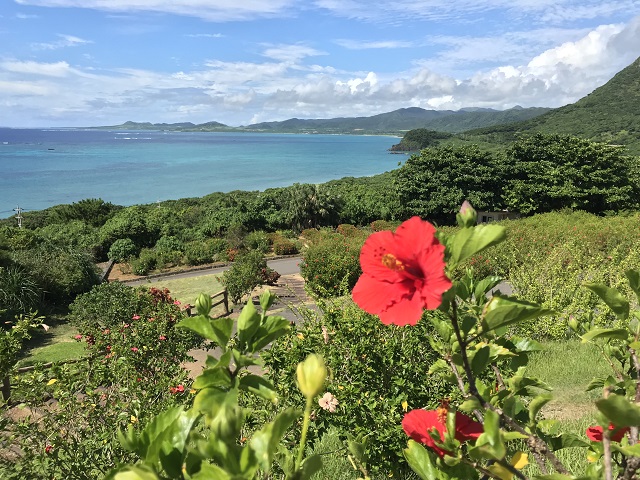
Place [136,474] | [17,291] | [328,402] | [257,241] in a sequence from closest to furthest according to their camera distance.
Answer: [136,474] → [328,402] → [17,291] → [257,241]

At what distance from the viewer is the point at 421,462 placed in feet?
2.77

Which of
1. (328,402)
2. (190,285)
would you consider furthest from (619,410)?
(190,285)

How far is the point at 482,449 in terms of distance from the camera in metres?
0.62

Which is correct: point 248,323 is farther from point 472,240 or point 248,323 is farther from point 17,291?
point 17,291

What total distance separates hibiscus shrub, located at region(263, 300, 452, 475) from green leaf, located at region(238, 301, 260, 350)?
1795 millimetres

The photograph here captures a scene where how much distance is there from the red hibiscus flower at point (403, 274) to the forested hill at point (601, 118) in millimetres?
65079

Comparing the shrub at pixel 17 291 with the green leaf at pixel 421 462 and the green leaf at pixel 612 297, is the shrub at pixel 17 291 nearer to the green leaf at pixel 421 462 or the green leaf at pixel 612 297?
the green leaf at pixel 421 462

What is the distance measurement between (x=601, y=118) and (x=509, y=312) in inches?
3405

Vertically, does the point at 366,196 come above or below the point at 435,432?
below

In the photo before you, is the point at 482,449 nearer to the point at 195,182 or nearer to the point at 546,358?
the point at 546,358

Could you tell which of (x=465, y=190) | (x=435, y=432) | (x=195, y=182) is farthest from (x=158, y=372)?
(x=195, y=182)

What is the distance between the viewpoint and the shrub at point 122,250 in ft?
75.5

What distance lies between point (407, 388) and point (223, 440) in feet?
7.76

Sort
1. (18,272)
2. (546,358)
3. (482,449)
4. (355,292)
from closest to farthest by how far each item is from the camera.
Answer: (482,449), (355,292), (546,358), (18,272)
